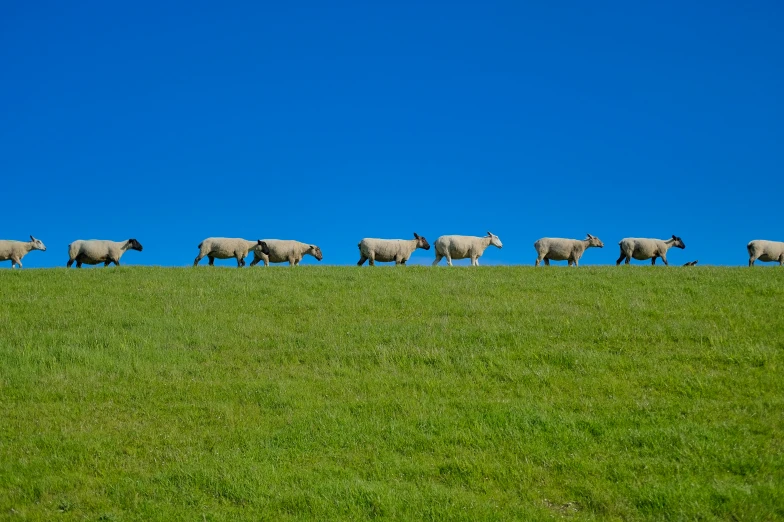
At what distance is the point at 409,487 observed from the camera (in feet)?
34.8

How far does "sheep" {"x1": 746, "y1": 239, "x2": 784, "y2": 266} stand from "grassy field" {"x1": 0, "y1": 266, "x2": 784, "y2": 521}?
73.2 ft

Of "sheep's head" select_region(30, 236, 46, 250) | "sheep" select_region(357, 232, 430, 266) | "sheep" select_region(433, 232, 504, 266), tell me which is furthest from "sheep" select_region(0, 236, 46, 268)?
"sheep" select_region(433, 232, 504, 266)

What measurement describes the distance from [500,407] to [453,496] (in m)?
3.45

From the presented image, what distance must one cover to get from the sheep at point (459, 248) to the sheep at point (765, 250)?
1814 centimetres

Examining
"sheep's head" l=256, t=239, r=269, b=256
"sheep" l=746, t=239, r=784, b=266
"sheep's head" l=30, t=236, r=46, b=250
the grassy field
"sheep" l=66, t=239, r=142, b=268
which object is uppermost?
"sheep's head" l=30, t=236, r=46, b=250

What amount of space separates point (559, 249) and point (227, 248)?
1933 centimetres

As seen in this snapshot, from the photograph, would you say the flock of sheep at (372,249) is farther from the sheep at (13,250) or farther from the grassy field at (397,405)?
the grassy field at (397,405)

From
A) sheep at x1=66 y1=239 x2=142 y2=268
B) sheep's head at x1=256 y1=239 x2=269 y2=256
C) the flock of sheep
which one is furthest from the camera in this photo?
sheep's head at x1=256 y1=239 x2=269 y2=256

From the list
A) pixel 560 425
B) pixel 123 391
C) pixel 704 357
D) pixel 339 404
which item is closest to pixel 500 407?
pixel 560 425

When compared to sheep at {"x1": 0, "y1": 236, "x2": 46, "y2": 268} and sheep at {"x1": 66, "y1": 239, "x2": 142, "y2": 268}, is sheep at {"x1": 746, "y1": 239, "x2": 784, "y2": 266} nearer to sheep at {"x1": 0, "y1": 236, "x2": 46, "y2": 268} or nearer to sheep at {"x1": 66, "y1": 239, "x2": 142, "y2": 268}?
sheep at {"x1": 66, "y1": 239, "x2": 142, "y2": 268}

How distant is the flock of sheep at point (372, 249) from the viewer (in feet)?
126

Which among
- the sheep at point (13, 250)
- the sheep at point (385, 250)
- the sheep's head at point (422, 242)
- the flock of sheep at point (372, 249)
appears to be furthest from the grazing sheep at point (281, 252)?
the sheep at point (13, 250)

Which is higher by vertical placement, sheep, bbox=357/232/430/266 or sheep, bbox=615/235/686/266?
sheep, bbox=615/235/686/266

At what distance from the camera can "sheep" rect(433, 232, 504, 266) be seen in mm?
40031
